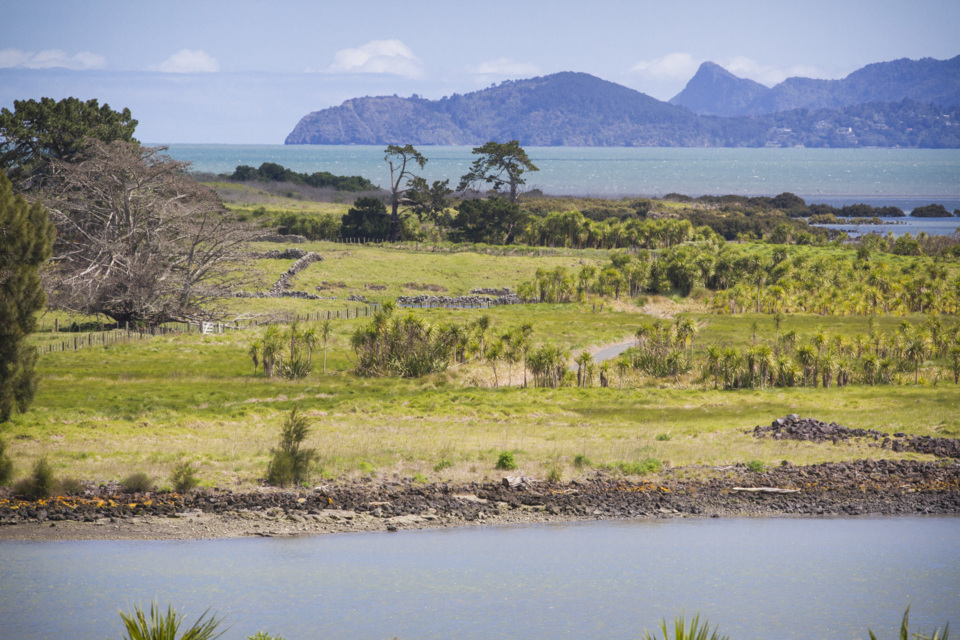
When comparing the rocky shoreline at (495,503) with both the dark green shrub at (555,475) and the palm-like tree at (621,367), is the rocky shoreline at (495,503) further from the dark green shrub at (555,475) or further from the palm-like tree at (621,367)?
the palm-like tree at (621,367)

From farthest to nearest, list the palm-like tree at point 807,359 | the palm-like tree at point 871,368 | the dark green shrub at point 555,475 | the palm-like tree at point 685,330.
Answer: the palm-like tree at point 685,330 → the palm-like tree at point 871,368 → the palm-like tree at point 807,359 → the dark green shrub at point 555,475

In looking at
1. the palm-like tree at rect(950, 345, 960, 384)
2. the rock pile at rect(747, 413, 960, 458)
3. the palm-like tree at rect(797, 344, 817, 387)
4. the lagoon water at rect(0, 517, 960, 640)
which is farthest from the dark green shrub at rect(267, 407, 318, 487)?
the palm-like tree at rect(950, 345, 960, 384)

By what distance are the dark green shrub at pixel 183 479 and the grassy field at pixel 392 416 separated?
0.51 meters

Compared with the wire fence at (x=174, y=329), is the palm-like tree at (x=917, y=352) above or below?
above

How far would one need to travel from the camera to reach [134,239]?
54875 millimetres

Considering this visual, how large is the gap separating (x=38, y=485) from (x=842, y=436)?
29.0 m

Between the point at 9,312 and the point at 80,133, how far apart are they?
3976 centimetres

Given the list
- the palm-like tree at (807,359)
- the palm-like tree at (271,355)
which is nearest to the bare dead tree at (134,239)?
the palm-like tree at (271,355)

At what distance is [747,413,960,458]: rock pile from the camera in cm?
3153

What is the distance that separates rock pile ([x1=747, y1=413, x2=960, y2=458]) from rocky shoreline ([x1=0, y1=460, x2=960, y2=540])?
130cm

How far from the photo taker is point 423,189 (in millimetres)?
110250

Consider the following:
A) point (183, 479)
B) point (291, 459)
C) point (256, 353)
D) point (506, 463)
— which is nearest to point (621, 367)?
point (506, 463)

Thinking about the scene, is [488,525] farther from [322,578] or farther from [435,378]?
[435,378]

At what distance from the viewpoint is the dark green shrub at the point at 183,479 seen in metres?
25.1
